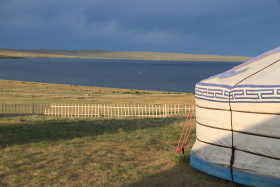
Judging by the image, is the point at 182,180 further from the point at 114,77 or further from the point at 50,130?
the point at 114,77

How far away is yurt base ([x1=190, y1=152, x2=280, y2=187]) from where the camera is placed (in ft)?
18.5

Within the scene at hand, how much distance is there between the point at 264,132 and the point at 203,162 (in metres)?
1.41

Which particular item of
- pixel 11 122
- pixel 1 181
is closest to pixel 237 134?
pixel 1 181

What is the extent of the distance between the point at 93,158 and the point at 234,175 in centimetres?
304

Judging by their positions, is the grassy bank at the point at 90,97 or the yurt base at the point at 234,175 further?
the grassy bank at the point at 90,97

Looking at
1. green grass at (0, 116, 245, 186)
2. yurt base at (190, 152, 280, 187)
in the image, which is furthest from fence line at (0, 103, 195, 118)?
yurt base at (190, 152, 280, 187)

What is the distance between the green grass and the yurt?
0.38 meters

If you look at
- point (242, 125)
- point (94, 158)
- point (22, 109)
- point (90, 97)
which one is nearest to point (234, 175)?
point (242, 125)

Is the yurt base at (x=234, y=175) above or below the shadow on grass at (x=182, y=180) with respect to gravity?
above

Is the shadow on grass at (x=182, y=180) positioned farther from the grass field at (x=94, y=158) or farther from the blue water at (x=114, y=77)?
the blue water at (x=114, y=77)

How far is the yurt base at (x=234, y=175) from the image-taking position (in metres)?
5.63

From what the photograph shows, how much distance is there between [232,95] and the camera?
231 inches

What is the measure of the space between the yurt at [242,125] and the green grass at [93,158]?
0.38m

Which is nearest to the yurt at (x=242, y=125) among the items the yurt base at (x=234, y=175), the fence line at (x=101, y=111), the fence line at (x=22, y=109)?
the yurt base at (x=234, y=175)
